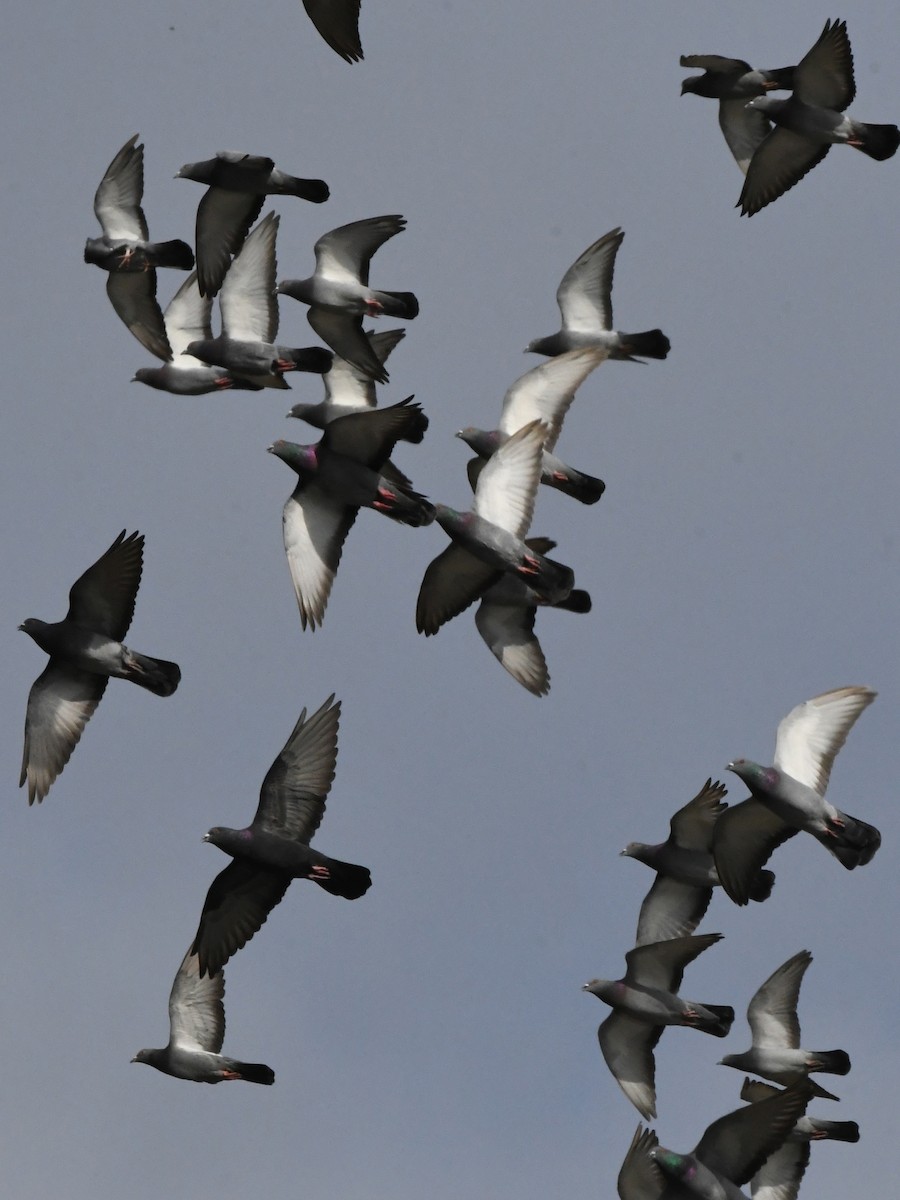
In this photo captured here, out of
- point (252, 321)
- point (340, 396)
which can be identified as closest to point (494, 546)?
point (340, 396)

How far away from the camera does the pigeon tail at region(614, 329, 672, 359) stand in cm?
3164

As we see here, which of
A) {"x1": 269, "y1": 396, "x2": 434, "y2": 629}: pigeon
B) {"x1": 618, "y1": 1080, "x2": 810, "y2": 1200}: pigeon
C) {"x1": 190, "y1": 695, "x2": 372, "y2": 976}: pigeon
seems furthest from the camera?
{"x1": 269, "y1": 396, "x2": 434, "y2": 629}: pigeon

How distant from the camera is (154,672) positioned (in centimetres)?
2888

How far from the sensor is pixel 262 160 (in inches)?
1163

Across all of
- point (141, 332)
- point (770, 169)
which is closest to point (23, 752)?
point (141, 332)

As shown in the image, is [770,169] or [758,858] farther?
[770,169]

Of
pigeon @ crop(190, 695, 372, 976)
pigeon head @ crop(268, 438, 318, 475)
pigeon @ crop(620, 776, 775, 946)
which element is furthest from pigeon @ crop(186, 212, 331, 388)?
pigeon @ crop(620, 776, 775, 946)

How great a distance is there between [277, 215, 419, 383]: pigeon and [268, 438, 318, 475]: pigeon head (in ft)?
8.58

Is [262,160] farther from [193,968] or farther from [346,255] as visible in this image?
[193,968]

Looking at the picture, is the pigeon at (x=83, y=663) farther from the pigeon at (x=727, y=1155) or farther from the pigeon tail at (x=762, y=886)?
the pigeon at (x=727, y=1155)

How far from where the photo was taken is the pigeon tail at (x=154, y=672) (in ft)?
94.6

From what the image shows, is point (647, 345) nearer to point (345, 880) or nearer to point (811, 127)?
point (811, 127)

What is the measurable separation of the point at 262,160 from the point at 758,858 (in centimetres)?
1013

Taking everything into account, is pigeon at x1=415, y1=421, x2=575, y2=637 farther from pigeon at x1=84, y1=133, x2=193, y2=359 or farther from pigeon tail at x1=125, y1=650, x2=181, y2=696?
pigeon at x1=84, y1=133, x2=193, y2=359
